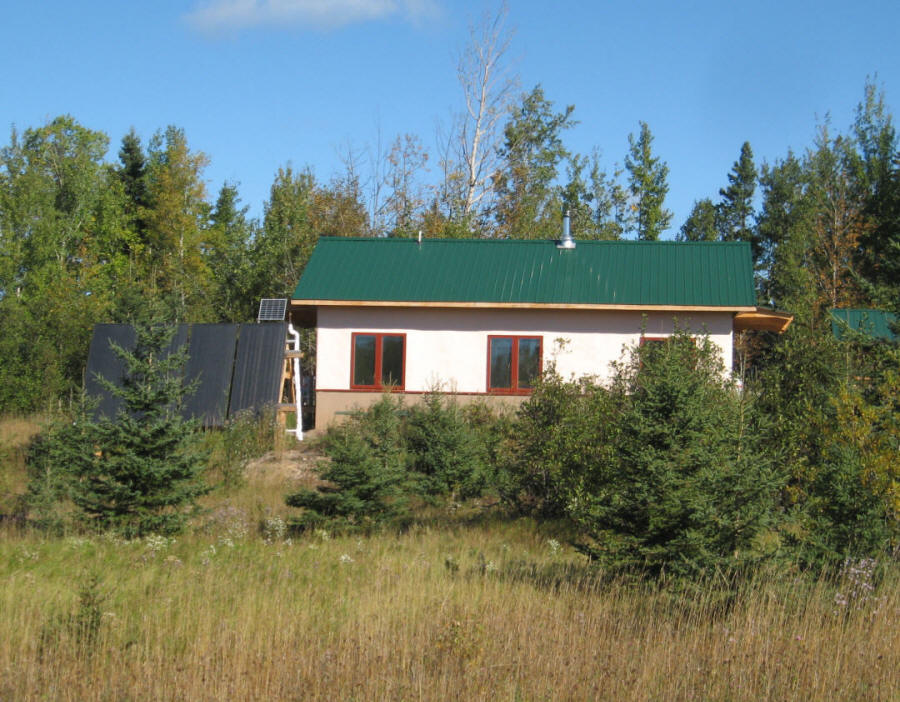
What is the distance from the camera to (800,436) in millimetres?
12211

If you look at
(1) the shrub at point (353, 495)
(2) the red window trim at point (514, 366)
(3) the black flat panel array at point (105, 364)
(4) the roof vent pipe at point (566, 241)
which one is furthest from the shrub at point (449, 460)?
(4) the roof vent pipe at point (566, 241)

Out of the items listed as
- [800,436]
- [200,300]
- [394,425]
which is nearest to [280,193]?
[200,300]

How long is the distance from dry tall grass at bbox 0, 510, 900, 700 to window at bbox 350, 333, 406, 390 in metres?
13.8

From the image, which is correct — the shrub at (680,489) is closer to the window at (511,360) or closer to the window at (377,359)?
the window at (511,360)

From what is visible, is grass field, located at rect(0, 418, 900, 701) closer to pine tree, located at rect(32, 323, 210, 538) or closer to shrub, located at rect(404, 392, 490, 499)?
pine tree, located at rect(32, 323, 210, 538)

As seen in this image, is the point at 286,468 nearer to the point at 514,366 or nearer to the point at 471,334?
the point at 471,334

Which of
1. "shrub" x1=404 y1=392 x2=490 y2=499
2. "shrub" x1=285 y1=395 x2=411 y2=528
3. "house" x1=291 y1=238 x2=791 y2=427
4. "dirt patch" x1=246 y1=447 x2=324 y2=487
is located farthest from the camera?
"house" x1=291 y1=238 x2=791 y2=427

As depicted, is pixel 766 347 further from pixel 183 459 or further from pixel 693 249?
pixel 183 459

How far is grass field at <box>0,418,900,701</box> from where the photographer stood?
6.02 m

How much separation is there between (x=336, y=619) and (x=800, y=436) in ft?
24.0

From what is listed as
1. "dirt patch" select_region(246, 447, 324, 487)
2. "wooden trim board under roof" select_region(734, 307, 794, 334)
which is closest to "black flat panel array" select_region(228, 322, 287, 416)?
"dirt patch" select_region(246, 447, 324, 487)

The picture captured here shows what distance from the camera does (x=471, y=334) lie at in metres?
23.2

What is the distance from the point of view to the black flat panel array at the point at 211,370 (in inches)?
873

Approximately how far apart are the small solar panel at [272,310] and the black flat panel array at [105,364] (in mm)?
3449
